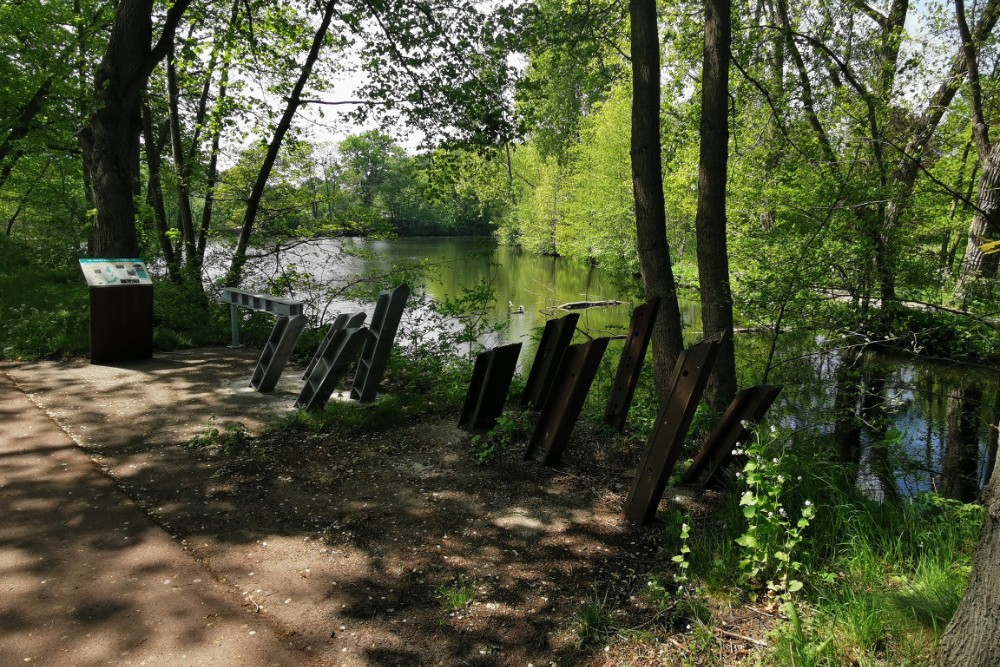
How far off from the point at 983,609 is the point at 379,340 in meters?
5.15

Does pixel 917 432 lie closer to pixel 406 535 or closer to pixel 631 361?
pixel 631 361

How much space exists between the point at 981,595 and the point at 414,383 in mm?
5691

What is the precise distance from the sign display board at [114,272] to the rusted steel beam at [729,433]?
282 inches

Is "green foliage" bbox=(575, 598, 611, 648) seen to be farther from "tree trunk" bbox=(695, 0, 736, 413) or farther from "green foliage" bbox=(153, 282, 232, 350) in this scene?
"green foliage" bbox=(153, 282, 232, 350)

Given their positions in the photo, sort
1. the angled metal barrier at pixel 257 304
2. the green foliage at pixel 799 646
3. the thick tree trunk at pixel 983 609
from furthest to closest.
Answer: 1. the angled metal barrier at pixel 257 304
2. the green foliage at pixel 799 646
3. the thick tree trunk at pixel 983 609

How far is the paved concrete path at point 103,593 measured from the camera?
2.63 metres

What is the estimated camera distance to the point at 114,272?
25.1ft

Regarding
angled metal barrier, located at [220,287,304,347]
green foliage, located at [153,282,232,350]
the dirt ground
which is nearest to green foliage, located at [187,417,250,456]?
the dirt ground

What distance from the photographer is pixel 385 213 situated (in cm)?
1105

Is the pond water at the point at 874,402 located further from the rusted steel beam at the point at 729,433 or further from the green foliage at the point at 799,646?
the green foliage at the point at 799,646

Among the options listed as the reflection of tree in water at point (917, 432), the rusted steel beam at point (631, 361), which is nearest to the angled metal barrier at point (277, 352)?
the rusted steel beam at point (631, 361)

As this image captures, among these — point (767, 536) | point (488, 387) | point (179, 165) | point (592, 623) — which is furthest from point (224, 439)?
point (179, 165)

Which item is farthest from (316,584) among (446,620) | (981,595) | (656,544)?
(981,595)

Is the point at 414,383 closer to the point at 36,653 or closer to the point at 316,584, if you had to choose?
the point at 316,584
